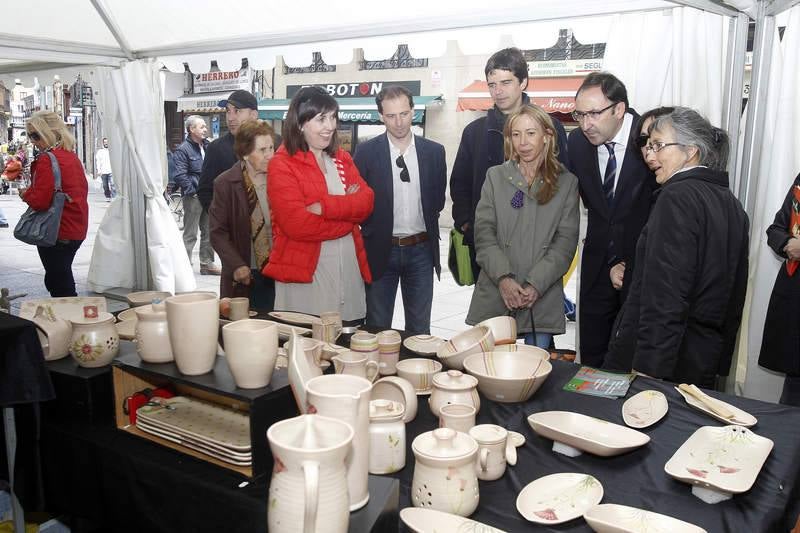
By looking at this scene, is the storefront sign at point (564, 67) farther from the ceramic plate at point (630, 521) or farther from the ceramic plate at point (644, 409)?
the ceramic plate at point (630, 521)

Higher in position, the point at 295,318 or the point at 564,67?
the point at 564,67

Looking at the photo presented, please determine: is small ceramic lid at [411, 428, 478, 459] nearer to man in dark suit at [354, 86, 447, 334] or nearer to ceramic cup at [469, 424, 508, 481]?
ceramic cup at [469, 424, 508, 481]

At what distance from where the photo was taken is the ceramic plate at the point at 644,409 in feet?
4.47

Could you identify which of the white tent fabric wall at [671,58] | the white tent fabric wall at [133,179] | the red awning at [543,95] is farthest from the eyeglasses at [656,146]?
the red awning at [543,95]

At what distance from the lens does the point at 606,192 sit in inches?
95.0

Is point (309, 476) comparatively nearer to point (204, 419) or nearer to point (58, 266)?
point (204, 419)

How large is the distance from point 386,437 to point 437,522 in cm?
20

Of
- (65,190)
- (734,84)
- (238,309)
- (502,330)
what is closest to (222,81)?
(65,190)

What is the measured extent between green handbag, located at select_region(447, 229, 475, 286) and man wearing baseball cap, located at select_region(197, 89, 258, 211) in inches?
54.0

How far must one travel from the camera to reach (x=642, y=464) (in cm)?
119

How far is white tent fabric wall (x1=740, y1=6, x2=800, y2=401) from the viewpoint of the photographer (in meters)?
2.51

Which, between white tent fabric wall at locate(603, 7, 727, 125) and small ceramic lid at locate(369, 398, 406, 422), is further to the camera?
white tent fabric wall at locate(603, 7, 727, 125)

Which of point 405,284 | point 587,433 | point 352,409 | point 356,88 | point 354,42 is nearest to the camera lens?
point 352,409

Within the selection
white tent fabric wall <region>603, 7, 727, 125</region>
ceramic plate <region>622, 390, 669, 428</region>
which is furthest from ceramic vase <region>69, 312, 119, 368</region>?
white tent fabric wall <region>603, 7, 727, 125</region>
